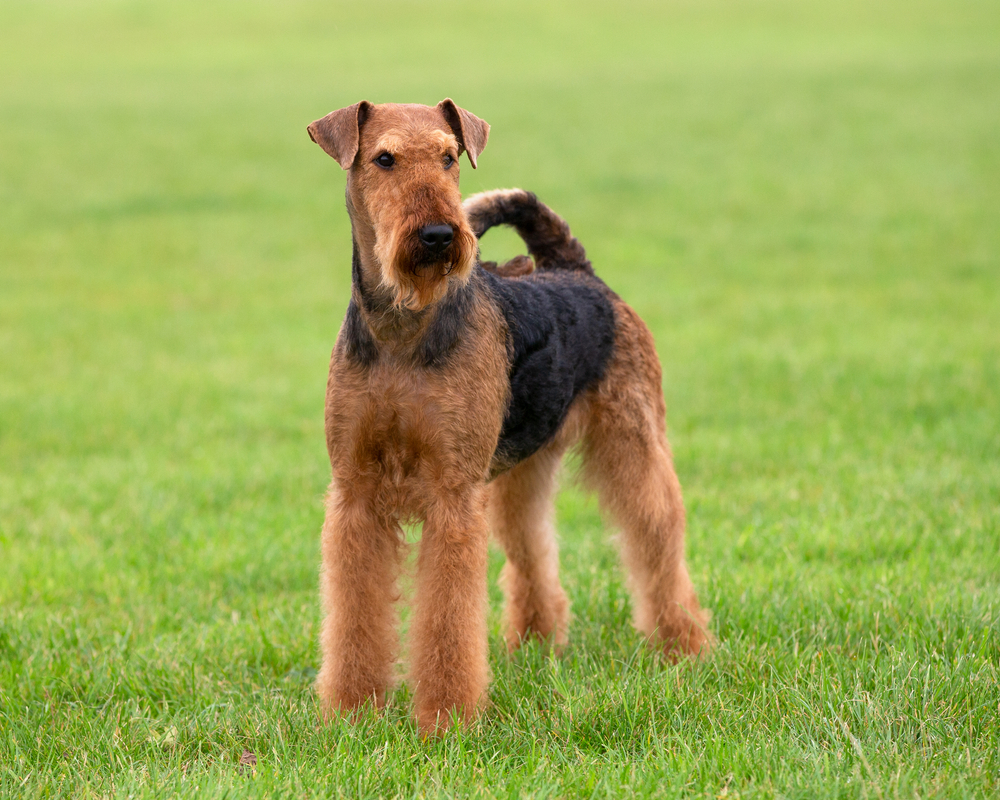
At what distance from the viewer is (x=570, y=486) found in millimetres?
4559

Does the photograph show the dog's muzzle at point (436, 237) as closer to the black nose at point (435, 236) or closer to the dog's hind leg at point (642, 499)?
the black nose at point (435, 236)

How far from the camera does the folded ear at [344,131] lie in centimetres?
342

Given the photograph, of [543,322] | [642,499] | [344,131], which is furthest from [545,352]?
[344,131]

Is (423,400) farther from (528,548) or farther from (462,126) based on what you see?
(528,548)

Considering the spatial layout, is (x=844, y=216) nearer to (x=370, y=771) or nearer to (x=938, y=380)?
(x=938, y=380)

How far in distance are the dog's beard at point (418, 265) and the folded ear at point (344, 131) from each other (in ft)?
1.12

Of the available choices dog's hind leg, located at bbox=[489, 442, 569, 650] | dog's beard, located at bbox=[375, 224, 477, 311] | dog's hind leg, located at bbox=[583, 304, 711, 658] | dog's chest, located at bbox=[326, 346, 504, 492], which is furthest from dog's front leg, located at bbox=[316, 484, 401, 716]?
dog's hind leg, located at bbox=[583, 304, 711, 658]

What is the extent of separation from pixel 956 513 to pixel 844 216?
34.1ft

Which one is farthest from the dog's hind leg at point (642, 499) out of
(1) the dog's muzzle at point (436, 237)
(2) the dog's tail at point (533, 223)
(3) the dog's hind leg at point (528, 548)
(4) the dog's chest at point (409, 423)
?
(1) the dog's muzzle at point (436, 237)

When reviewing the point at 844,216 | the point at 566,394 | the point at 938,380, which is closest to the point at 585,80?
the point at 844,216

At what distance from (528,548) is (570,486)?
33 cm

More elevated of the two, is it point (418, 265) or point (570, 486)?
point (418, 265)

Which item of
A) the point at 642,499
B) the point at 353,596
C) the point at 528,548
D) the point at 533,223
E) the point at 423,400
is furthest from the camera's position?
the point at 533,223

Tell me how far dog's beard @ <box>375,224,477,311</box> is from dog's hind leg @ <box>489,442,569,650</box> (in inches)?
52.8
